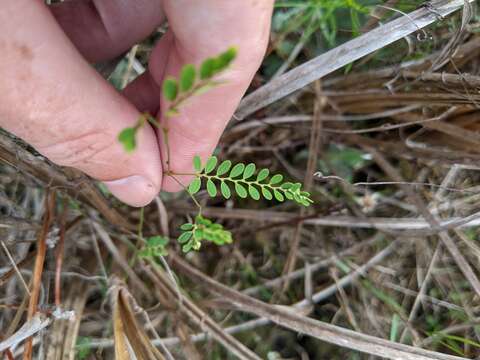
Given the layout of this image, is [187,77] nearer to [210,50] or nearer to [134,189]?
[210,50]

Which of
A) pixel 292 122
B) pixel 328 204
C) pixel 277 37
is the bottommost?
pixel 328 204

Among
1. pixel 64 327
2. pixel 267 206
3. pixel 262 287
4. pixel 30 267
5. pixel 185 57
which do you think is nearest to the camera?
pixel 185 57

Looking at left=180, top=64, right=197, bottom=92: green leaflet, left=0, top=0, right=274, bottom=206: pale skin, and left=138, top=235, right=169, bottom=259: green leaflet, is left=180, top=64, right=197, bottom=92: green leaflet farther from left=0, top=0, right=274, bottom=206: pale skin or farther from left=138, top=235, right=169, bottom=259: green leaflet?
left=138, top=235, right=169, bottom=259: green leaflet

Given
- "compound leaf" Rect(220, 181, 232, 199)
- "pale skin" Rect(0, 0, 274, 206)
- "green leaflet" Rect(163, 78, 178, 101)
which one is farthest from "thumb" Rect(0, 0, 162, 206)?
"green leaflet" Rect(163, 78, 178, 101)

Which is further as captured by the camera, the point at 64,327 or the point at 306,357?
the point at 306,357

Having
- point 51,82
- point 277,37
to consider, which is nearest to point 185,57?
point 51,82

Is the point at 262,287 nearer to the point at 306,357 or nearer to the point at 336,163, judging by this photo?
the point at 306,357

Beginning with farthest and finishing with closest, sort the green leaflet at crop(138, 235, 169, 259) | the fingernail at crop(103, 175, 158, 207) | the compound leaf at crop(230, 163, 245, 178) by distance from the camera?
the green leaflet at crop(138, 235, 169, 259)
the fingernail at crop(103, 175, 158, 207)
the compound leaf at crop(230, 163, 245, 178)
